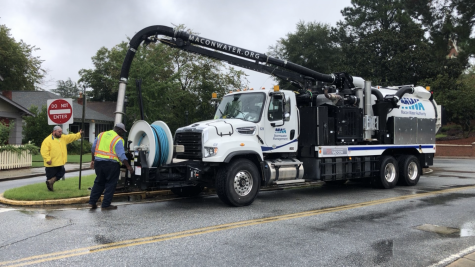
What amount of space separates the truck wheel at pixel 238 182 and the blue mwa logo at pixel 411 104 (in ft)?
21.1

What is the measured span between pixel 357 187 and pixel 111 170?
782 cm

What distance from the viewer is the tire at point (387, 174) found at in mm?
12000

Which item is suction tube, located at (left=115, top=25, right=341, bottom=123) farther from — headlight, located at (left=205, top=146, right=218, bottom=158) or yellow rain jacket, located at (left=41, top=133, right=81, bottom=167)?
headlight, located at (left=205, top=146, right=218, bottom=158)

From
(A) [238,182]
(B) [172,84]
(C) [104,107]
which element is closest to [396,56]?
(B) [172,84]

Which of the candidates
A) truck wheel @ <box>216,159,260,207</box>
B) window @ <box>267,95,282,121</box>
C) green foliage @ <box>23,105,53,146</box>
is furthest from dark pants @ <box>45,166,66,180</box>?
green foliage @ <box>23,105,53,146</box>

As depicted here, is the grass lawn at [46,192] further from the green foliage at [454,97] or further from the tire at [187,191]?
the green foliage at [454,97]

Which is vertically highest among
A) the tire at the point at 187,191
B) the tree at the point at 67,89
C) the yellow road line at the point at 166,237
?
the tree at the point at 67,89

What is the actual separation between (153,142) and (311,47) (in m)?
41.1

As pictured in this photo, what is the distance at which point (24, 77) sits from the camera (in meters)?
45.3

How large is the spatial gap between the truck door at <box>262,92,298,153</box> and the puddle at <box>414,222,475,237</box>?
12.4 feet

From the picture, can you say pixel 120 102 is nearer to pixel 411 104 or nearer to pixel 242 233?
pixel 242 233

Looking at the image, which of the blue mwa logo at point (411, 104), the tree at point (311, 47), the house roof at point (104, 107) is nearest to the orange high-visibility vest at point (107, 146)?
the blue mwa logo at point (411, 104)

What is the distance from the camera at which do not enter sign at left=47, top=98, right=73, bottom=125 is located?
10359 mm

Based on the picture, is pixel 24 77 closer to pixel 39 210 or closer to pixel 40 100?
pixel 40 100
